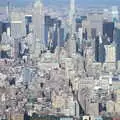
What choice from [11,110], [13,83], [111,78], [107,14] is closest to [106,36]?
[107,14]

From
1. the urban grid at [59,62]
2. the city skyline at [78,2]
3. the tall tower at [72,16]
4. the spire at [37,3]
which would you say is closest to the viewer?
the urban grid at [59,62]

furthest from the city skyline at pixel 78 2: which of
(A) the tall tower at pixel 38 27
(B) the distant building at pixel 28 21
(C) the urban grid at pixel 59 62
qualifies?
(B) the distant building at pixel 28 21

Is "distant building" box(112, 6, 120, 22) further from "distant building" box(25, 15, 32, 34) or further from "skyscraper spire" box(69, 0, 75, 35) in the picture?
"distant building" box(25, 15, 32, 34)

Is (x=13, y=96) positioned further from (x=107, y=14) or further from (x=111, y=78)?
(x=107, y=14)

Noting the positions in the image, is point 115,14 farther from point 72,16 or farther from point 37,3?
point 37,3

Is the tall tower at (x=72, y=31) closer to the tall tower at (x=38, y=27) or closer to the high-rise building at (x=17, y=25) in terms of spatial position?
the tall tower at (x=38, y=27)

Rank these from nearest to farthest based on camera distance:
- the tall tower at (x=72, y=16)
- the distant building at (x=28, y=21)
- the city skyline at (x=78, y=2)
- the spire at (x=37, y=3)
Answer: the city skyline at (x=78, y=2), the tall tower at (x=72, y=16), the spire at (x=37, y=3), the distant building at (x=28, y=21)

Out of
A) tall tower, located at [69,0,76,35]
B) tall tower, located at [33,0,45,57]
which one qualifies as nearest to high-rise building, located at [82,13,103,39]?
tall tower, located at [69,0,76,35]

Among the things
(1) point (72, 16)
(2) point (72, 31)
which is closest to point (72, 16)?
(1) point (72, 16)
